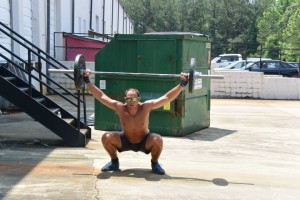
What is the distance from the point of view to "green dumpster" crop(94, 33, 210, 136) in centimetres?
955

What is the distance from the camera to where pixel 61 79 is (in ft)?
62.8

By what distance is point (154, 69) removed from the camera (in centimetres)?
968

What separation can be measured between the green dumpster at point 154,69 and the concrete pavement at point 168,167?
0.38m

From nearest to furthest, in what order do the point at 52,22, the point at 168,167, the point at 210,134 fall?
the point at 168,167 < the point at 210,134 < the point at 52,22

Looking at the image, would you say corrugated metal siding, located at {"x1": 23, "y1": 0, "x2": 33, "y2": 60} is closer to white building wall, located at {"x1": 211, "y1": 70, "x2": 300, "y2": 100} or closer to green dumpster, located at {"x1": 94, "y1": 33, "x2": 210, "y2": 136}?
green dumpster, located at {"x1": 94, "y1": 33, "x2": 210, "y2": 136}

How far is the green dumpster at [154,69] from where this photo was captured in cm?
955

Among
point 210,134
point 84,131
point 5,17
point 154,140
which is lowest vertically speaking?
point 210,134

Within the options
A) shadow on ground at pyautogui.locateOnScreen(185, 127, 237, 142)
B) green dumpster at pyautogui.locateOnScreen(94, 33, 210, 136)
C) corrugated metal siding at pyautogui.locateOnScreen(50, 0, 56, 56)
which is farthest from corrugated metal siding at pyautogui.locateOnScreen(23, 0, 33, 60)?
shadow on ground at pyautogui.locateOnScreen(185, 127, 237, 142)

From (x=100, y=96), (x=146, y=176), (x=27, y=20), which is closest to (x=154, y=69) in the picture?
(x=100, y=96)

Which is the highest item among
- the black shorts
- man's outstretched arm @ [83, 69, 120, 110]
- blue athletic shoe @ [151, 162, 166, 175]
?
man's outstretched arm @ [83, 69, 120, 110]

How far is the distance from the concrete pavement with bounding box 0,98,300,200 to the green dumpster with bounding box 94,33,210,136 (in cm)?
38

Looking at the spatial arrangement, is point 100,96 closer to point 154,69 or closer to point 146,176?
point 146,176

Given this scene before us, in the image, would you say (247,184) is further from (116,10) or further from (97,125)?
(116,10)

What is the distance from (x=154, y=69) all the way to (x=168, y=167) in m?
3.24
